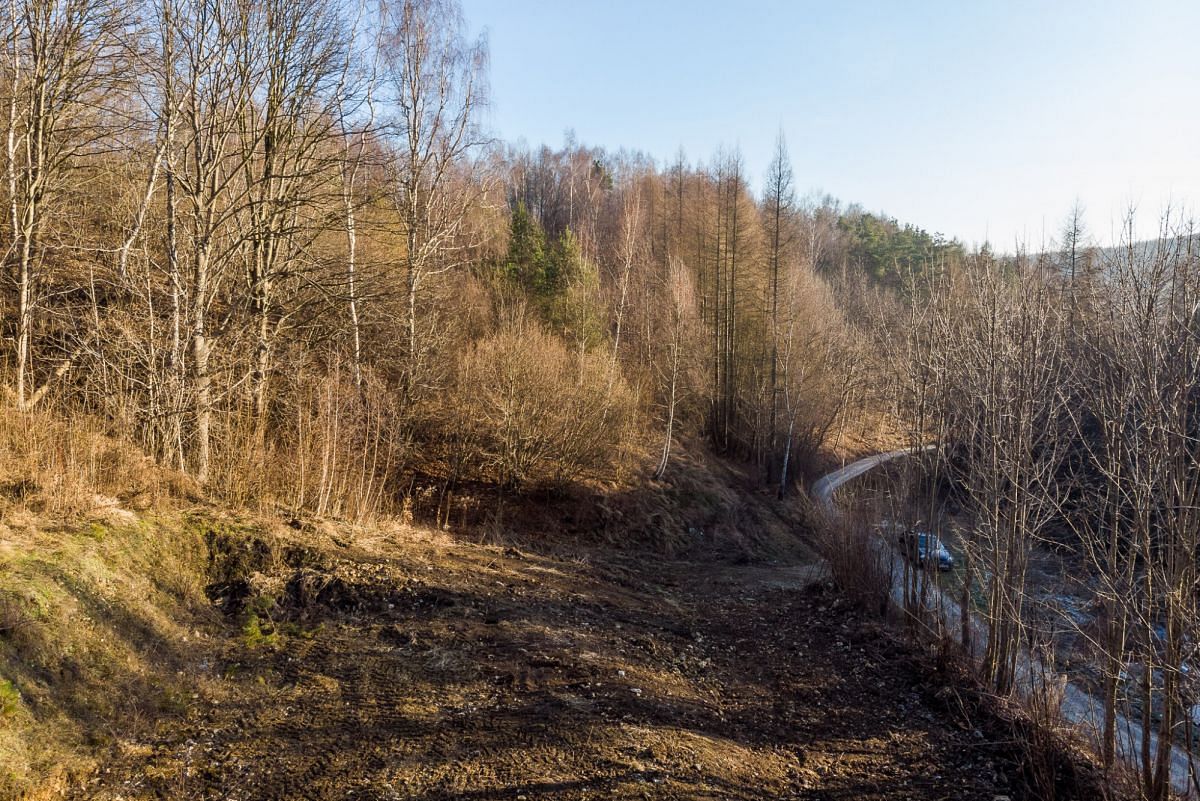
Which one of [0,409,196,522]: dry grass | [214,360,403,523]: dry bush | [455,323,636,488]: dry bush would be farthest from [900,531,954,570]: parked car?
[0,409,196,522]: dry grass


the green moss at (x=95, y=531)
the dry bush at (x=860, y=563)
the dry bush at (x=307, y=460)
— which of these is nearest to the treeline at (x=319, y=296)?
the dry bush at (x=307, y=460)

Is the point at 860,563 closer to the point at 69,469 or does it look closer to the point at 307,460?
the point at 307,460

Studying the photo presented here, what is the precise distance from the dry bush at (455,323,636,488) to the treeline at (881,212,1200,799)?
6.64 metres

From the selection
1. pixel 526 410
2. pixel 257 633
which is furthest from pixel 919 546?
pixel 257 633

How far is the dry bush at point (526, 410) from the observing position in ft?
45.2

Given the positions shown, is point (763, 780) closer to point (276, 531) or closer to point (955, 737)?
point (955, 737)

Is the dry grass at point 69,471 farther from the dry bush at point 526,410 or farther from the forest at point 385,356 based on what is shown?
the dry bush at point 526,410

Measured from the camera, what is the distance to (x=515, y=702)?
4.85m

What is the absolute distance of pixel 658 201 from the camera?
36344mm

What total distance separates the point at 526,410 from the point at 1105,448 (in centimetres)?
987

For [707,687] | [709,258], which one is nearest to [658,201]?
[709,258]

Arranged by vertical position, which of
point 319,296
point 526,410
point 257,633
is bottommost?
point 257,633

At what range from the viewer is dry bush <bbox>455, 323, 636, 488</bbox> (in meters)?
13.8

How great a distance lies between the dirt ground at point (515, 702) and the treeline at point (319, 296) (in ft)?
8.76
